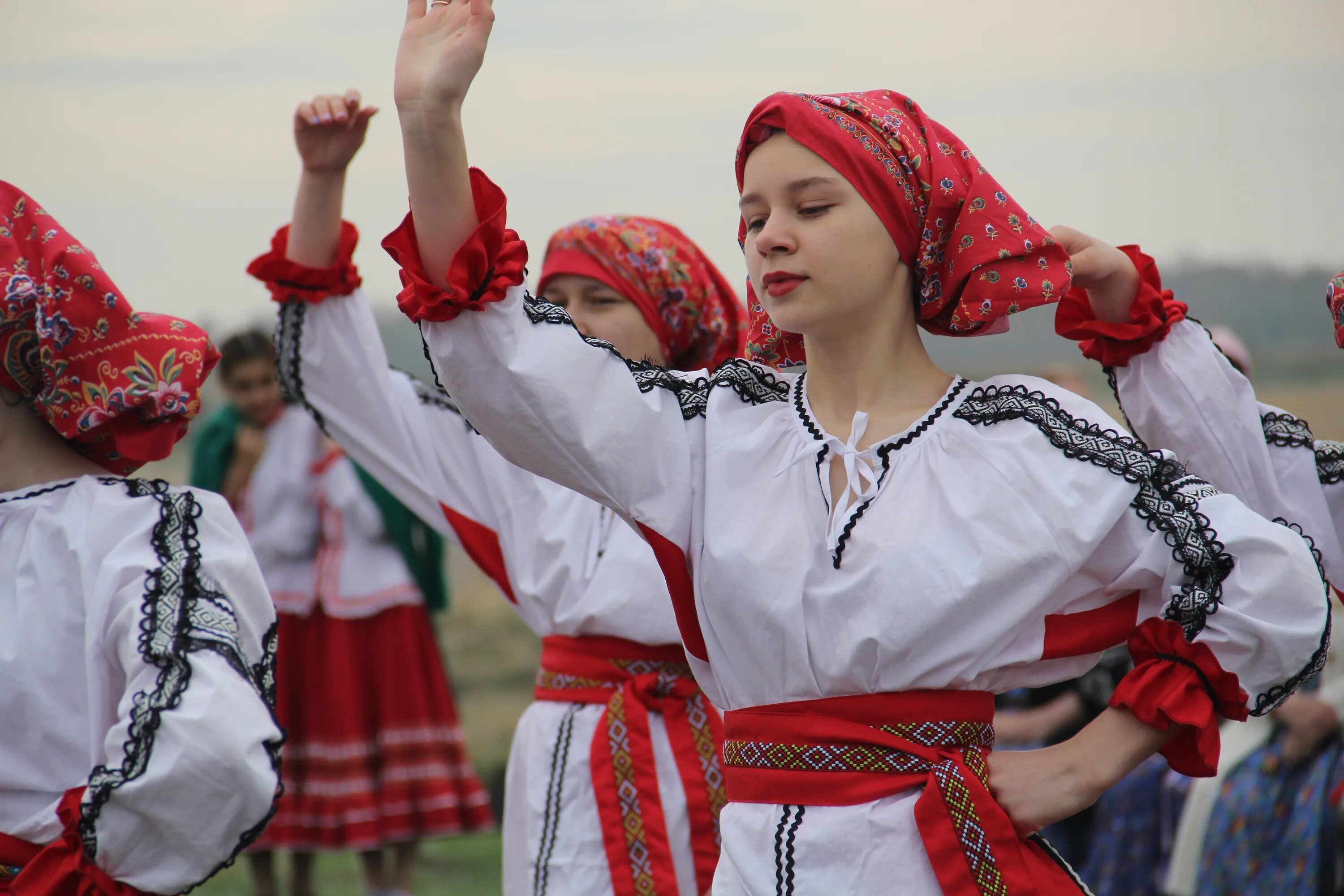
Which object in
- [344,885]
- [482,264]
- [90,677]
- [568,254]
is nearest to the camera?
[482,264]

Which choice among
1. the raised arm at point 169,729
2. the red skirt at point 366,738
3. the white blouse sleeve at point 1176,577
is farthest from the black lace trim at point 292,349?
the red skirt at point 366,738

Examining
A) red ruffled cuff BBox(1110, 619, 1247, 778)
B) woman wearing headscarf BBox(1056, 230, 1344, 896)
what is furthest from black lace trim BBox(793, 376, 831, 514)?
woman wearing headscarf BBox(1056, 230, 1344, 896)

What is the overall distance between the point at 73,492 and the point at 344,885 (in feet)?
14.4

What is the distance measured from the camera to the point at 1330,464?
2.29 m

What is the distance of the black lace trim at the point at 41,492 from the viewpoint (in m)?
2.03

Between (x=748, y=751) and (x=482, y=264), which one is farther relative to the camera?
(x=748, y=751)

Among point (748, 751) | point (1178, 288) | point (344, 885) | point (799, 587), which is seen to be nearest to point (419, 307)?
point (799, 587)

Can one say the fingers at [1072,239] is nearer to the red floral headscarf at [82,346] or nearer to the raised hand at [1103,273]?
the raised hand at [1103,273]

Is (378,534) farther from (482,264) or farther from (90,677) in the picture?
(482,264)

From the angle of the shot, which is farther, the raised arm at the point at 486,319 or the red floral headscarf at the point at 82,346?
the red floral headscarf at the point at 82,346

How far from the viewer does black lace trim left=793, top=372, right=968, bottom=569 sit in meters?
1.76

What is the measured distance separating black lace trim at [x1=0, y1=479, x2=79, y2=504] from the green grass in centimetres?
369

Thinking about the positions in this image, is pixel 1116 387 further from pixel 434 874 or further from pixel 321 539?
pixel 434 874

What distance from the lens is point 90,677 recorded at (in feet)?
6.19
